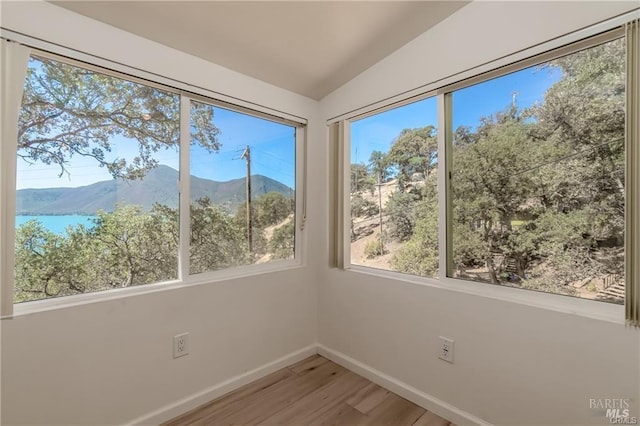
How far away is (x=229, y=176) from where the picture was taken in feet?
7.30

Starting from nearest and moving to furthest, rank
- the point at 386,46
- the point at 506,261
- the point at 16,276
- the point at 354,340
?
the point at 16,276 < the point at 506,261 < the point at 386,46 < the point at 354,340

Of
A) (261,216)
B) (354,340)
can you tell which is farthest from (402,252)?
(261,216)

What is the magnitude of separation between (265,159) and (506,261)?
1924 mm

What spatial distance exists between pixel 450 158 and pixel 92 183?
7.34 feet

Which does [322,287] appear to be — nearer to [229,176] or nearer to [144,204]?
[229,176]

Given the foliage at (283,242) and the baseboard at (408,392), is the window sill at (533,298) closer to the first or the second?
the baseboard at (408,392)

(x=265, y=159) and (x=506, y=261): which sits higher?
(x=265, y=159)

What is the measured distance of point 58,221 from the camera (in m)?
1.53

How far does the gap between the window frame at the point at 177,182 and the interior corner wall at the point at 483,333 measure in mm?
676

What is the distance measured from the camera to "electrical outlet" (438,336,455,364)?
5.92ft

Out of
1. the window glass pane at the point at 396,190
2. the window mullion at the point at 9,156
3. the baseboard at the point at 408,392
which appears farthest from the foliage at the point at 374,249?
the window mullion at the point at 9,156

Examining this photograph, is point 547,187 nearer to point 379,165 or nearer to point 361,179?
point 379,165

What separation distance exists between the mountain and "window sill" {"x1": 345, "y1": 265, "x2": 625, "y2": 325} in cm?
145

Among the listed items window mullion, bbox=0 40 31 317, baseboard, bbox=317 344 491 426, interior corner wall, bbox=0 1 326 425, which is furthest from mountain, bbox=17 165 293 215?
baseboard, bbox=317 344 491 426
